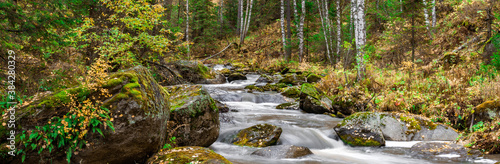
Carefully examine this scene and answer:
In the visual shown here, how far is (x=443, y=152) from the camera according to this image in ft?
17.9

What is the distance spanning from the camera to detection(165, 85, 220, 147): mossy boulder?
5477 mm

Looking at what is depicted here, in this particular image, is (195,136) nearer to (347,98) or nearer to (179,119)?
(179,119)

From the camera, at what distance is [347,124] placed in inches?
280

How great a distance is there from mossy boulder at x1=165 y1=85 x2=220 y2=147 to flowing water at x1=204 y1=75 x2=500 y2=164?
2.08ft

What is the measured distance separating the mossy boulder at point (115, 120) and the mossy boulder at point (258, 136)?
273cm

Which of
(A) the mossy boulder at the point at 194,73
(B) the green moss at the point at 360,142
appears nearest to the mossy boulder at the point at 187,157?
(B) the green moss at the point at 360,142

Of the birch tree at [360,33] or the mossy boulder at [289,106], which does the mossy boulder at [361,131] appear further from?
the mossy boulder at [289,106]

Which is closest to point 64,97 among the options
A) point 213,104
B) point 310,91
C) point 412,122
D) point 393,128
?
point 213,104

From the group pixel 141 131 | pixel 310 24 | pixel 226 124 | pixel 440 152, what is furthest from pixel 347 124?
pixel 310 24

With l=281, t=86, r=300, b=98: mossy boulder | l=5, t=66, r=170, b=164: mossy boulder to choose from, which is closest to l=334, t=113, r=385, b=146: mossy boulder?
l=5, t=66, r=170, b=164: mossy boulder

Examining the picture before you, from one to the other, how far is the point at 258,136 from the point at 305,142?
Result: 58.3 inches

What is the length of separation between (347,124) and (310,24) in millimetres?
22494

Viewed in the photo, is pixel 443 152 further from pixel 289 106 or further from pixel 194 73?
pixel 194 73

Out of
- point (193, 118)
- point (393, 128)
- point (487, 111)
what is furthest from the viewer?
point (393, 128)
